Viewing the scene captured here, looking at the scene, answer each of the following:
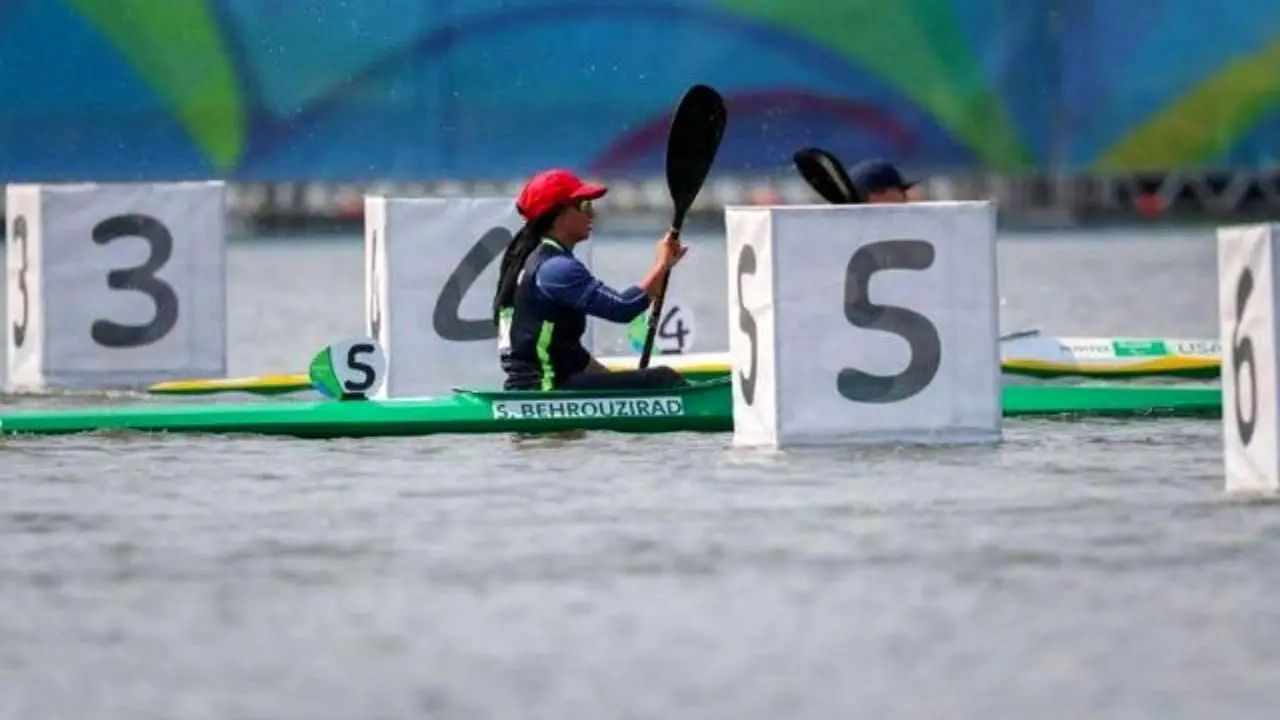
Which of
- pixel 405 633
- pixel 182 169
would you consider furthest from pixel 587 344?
pixel 182 169

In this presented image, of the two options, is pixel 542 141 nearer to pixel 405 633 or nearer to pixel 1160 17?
pixel 1160 17

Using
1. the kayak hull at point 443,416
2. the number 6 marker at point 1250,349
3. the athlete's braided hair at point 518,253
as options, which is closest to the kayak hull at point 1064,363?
the athlete's braided hair at point 518,253

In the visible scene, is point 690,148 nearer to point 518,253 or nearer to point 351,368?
point 518,253

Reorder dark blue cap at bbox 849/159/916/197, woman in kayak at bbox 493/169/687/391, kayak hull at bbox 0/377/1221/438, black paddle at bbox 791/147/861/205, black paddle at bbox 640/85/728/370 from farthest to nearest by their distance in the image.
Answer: dark blue cap at bbox 849/159/916/197 → black paddle at bbox 791/147/861/205 → black paddle at bbox 640/85/728/370 → woman in kayak at bbox 493/169/687/391 → kayak hull at bbox 0/377/1221/438

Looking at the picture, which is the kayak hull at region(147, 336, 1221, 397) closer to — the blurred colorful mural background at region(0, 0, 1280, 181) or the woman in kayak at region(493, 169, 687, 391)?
the woman in kayak at region(493, 169, 687, 391)

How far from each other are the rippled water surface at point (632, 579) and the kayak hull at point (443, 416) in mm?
88

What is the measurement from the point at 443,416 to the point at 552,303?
638 millimetres

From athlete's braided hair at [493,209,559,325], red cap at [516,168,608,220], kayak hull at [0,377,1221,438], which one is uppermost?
red cap at [516,168,608,220]

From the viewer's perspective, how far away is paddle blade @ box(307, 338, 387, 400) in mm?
14945

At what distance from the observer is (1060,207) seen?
37.4 m

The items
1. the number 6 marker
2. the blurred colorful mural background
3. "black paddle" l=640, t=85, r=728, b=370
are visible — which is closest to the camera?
the number 6 marker

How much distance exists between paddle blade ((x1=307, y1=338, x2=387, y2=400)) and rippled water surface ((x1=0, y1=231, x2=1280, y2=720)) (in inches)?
10.7

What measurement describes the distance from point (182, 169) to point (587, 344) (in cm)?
1344

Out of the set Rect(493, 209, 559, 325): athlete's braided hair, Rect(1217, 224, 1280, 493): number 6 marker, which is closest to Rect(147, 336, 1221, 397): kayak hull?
Rect(493, 209, 559, 325): athlete's braided hair
